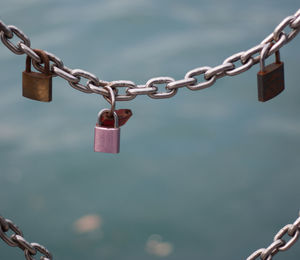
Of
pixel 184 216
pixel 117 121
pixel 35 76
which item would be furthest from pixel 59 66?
pixel 184 216

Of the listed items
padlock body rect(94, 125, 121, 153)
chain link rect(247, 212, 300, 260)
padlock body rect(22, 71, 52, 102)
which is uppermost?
padlock body rect(22, 71, 52, 102)

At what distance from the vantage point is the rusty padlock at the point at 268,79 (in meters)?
2.18

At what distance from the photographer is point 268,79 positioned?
2.19 m

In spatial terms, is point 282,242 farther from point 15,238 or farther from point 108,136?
point 15,238

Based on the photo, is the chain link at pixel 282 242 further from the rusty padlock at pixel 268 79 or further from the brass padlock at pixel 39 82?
the brass padlock at pixel 39 82

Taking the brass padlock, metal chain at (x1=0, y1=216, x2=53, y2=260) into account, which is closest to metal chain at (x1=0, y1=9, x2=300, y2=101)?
the brass padlock

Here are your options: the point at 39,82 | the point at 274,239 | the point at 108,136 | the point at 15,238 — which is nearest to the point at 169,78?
the point at 108,136

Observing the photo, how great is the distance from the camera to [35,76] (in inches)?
86.7

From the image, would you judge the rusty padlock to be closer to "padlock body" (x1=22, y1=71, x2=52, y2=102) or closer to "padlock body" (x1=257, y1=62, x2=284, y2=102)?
"padlock body" (x1=257, y1=62, x2=284, y2=102)

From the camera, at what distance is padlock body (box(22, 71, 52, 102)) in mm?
2193

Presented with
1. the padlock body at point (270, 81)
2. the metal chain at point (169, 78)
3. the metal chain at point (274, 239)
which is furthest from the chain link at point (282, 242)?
the metal chain at point (169, 78)

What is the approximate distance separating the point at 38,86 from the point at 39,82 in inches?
0.7

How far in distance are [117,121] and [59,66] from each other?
0.29m

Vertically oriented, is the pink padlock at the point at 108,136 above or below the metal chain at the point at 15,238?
above
